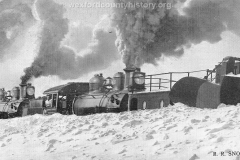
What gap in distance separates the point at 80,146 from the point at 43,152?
1.17 meters

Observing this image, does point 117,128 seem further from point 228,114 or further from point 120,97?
point 120,97

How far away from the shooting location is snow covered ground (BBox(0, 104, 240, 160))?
6.93 metres

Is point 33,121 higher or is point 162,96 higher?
point 162,96

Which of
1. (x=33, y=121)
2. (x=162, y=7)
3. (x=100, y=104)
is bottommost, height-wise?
(x=33, y=121)

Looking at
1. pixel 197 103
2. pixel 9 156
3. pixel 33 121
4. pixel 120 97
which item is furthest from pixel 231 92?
pixel 33 121

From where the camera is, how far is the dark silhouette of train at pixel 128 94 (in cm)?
1083

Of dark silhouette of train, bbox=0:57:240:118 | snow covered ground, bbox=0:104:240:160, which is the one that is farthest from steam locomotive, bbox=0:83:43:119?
snow covered ground, bbox=0:104:240:160

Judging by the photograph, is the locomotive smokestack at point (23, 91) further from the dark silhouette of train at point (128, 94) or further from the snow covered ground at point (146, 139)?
the snow covered ground at point (146, 139)

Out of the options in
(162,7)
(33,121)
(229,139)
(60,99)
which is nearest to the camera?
(229,139)

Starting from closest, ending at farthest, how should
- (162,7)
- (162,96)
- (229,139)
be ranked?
(229,139)
(162,96)
(162,7)

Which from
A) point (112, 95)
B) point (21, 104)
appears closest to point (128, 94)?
point (112, 95)

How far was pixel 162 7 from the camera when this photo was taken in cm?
2067

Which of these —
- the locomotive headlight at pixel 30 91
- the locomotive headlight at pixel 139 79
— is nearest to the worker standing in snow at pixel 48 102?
the locomotive headlight at pixel 30 91

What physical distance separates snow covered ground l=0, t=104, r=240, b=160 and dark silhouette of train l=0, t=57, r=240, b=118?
0.50 m
